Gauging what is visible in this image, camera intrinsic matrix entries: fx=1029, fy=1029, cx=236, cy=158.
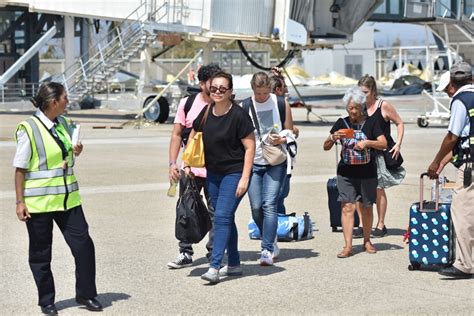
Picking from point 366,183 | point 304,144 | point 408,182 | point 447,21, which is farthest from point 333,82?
point 366,183

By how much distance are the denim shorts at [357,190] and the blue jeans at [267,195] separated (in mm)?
655

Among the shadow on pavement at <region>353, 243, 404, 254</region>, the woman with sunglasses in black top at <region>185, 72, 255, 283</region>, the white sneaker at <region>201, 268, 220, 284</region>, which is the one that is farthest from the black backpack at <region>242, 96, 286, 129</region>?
the white sneaker at <region>201, 268, 220, 284</region>

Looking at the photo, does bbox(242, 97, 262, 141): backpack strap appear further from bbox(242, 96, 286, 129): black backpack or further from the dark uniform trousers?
the dark uniform trousers

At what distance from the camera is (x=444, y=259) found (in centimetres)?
882

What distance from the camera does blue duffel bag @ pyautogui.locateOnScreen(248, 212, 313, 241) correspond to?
10.7 metres

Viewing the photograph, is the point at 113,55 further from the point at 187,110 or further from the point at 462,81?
the point at 462,81

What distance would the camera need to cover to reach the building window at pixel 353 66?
86875 millimetres

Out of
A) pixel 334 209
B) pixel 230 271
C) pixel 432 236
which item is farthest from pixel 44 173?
pixel 334 209

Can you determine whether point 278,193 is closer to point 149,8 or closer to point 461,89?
point 461,89

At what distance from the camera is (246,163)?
8406 millimetres

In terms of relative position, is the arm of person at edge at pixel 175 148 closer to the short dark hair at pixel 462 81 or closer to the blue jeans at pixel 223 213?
the blue jeans at pixel 223 213

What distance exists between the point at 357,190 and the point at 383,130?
3.52 ft

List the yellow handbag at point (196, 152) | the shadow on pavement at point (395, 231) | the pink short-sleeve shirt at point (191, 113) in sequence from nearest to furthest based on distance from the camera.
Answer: the yellow handbag at point (196, 152) → the pink short-sleeve shirt at point (191, 113) → the shadow on pavement at point (395, 231)

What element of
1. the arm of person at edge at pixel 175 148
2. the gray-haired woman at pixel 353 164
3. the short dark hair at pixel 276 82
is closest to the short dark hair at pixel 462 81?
the gray-haired woman at pixel 353 164
